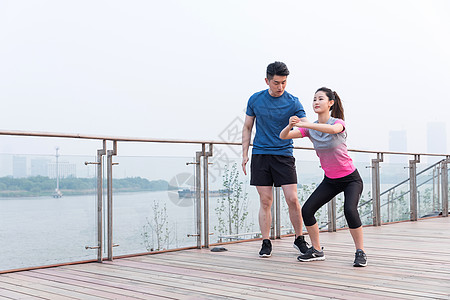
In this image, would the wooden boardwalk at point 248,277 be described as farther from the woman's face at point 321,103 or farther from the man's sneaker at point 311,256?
the woman's face at point 321,103

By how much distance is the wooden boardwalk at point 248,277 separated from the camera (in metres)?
2.75

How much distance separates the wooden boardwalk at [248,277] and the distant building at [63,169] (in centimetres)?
62

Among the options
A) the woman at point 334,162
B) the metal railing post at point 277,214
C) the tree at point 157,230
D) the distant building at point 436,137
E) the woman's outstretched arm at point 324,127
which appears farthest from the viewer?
the distant building at point 436,137

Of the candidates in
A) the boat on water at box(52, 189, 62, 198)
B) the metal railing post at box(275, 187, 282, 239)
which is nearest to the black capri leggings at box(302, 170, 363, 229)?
the metal railing post at box(275, 187, 282, 239)

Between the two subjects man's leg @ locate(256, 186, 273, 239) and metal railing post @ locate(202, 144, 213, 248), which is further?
metal railing post @ locate(202, 144, 213, 248)

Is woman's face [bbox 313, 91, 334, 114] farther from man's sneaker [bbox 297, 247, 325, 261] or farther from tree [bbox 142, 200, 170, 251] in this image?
tree [bbox 142, 200, 170, 251]

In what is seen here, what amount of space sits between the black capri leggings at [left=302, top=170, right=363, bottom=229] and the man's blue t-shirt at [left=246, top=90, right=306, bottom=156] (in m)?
0.42

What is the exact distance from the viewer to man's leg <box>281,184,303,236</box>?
4.04 metres

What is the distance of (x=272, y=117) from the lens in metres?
3.99

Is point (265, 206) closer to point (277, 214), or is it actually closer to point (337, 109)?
point (337, 109)

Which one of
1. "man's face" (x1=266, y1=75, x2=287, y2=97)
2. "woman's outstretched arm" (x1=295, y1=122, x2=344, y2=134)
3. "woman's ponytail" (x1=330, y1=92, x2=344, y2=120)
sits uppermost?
"man's face" (x1=266, y1=75, x2=287, y2=97)

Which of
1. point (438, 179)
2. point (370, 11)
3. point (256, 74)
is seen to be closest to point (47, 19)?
point (256, 74)

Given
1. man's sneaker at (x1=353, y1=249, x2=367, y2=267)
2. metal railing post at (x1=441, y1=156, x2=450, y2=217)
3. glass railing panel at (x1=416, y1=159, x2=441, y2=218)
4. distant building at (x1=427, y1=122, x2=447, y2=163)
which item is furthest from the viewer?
distant building at (x1=427, y1=122, x2=447, y2=163)

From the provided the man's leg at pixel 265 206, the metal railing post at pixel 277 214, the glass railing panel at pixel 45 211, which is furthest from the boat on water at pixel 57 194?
the metal railing post at pixel 277 214
